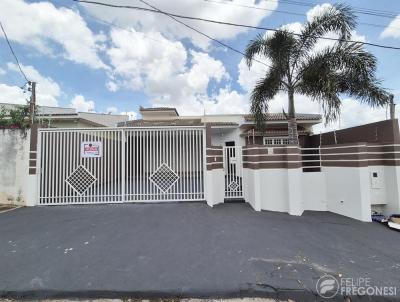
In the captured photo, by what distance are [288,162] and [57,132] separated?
7498 millimetres

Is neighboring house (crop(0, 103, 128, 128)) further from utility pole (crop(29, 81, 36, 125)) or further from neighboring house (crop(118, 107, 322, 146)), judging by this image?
utility pole (crop(29, 81, 36, 125))

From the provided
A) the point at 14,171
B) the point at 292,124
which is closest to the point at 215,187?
the point at 292,124

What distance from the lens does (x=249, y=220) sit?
18.2 feet

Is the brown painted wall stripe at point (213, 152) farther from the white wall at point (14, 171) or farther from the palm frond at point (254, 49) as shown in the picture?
the white wall at point (14, 171)

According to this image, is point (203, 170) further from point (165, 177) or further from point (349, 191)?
point (349, 191)

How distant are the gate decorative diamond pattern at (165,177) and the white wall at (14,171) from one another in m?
4.01

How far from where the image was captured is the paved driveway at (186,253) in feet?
9.07

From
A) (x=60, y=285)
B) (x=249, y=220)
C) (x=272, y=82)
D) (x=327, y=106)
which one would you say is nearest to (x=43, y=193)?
(x=60, y=285)

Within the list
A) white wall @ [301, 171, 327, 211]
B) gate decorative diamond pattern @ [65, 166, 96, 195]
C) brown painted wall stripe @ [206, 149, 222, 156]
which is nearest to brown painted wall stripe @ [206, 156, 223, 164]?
brown painted wall stripe @ [206, 149, 222, 156]

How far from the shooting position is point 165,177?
7262 mm

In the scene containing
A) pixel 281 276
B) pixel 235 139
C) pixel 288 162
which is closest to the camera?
pixel 281 276

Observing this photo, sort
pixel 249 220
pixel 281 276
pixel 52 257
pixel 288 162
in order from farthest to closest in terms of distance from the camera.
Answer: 1. pixel 288 162
2. pixel 249 220
3. pixel 52 257
4. pixel 281 276

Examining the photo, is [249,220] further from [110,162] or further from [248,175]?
[110,162]


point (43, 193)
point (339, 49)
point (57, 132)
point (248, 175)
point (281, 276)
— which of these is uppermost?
point (339, 49)
